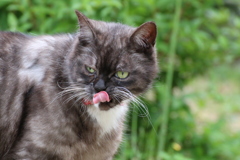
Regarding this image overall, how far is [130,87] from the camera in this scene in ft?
7.52

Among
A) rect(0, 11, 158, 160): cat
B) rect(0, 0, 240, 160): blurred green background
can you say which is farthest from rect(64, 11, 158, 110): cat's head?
rect(0, 0, 240, 160): blurred green background

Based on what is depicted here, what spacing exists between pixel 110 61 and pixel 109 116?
0.41 metres

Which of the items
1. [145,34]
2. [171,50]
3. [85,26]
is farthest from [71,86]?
[171,50]

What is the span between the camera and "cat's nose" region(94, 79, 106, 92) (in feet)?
7.14

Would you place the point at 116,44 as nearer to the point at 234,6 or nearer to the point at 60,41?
the point at 60,41

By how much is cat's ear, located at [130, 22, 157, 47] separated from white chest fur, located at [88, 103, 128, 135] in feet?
1.38

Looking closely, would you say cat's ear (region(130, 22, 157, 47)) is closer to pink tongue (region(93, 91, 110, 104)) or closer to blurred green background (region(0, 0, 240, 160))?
pink tongue (region(93, 91, 110, 104))

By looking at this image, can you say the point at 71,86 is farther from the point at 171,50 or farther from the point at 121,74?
the point at 171,50

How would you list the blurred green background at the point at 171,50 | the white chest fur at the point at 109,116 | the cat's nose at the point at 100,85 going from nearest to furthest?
A: 1. the cat's nose at the point at 100,85
2. the white chest fur at the point at 109,116
3. the blurred green background at the point at 171,50

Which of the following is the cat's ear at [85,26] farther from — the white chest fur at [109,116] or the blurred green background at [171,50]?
the blurred green background at [171,50]

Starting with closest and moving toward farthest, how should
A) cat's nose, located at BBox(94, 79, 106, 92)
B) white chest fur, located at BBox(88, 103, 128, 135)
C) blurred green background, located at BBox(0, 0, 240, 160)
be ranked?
cat's nose, located at BBox(94, 79, 106, 92) < white chest fur, located at BBox(88, 103, 128, 135) < blurred green background, located at BBox(0, 0, 240, 160)

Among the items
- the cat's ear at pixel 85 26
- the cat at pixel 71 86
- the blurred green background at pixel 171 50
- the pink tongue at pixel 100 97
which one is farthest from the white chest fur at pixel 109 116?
the blurred green background at pixel 171 50

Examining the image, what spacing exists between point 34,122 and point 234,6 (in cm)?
274

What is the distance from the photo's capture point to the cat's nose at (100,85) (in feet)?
7.14
